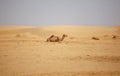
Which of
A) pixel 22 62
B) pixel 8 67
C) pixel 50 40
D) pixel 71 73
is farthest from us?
pixel 50 40

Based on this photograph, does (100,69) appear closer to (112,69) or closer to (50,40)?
(112,69)

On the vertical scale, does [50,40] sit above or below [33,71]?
below

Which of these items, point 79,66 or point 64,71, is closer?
point 64,71

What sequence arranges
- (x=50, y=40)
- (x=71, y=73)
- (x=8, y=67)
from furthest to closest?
(x=50, y=40)
(x=8, y=67)
(x=71, y=73)

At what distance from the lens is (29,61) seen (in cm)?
920

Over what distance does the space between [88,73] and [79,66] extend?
1.09 m

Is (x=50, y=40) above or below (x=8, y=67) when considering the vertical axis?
below

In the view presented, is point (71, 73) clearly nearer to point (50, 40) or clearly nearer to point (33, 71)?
point (33, 71)

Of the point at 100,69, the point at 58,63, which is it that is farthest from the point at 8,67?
the point at 100,69

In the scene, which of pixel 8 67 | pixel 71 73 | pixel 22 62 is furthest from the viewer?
pixel 22 62

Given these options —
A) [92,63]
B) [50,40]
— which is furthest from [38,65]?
[50,40]

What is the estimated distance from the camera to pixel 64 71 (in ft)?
25.0

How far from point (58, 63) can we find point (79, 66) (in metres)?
0.93

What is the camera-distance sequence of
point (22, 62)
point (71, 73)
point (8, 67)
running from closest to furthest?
1. point (71, 73)
2. point (8, 67)
3. point (22, 62)
